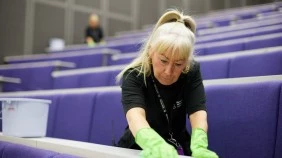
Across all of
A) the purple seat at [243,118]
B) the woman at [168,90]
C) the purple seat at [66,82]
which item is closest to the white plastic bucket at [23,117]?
the woman at [168,90]

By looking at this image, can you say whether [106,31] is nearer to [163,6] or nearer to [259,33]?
[163,6]

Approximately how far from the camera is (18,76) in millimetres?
1389

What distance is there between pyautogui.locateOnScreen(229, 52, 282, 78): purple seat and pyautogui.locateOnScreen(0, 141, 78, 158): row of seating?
0.44m

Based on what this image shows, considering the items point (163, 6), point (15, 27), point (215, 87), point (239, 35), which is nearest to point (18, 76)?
point (15, 27)

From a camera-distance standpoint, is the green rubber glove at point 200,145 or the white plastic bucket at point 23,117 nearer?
the green rubber glove at point 200,145

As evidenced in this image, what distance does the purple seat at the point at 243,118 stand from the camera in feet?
1.42

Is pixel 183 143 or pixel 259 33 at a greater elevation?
pixel 259 33

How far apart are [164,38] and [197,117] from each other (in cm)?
11

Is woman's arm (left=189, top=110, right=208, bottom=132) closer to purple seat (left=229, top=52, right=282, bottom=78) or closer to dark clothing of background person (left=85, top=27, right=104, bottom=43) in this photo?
purple seat (left=229, top=52, right=282, bottom=78)

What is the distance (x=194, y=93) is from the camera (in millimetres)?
414

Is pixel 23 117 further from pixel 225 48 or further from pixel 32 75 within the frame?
pixel 32 75

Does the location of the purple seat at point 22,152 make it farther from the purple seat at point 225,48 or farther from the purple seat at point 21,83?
the purple seat at point 21,83

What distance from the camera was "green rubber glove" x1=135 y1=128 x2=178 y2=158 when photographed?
0.99 ft

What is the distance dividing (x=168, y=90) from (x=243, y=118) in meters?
0.12
